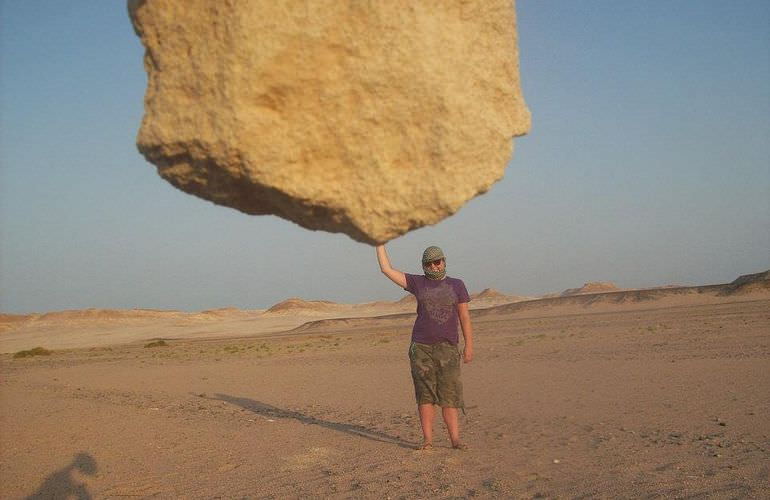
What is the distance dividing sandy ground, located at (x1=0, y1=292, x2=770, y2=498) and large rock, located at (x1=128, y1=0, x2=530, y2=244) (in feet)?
12.5

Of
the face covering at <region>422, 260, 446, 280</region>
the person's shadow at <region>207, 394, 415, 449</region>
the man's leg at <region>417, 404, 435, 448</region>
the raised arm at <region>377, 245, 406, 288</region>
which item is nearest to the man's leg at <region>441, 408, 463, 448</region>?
the man's leg at <region>417, 404, 435, 448</region>

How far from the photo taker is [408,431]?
823 centimetres

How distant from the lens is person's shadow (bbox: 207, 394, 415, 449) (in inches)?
311

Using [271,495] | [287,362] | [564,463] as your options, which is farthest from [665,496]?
[287,362]

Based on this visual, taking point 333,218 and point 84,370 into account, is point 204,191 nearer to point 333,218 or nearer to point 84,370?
point 333,218

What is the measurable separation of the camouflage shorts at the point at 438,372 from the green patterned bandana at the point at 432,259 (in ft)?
2.32

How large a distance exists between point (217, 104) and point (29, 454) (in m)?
7.36

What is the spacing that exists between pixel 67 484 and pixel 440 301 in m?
4.25

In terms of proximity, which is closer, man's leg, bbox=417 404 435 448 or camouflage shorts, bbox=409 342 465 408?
camouflage shorts, bbox=409 342 465 408

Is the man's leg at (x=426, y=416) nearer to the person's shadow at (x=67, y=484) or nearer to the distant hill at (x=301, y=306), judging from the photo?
the person's shadow at (x=67, y=484)

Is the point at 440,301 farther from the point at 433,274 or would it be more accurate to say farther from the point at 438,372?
the point at 438,372

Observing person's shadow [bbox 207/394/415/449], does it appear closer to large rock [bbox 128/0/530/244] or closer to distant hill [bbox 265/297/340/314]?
large rock [bbox 128/0/530/244]

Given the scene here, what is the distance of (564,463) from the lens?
630 cm

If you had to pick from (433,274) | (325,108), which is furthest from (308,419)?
(325,108)
